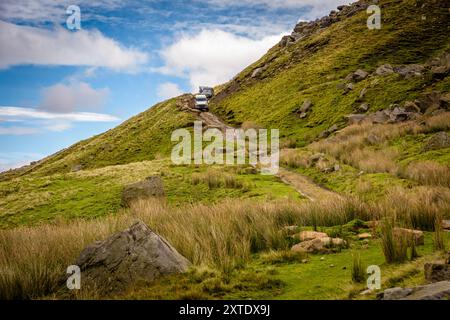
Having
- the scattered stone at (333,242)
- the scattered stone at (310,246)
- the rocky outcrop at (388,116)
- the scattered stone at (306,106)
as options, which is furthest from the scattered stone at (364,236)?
the scattered stone at (306,106)

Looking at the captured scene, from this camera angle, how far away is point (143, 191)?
23281mm

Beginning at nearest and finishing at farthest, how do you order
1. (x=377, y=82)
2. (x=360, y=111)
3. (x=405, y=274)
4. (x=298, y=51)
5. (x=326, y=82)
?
(x=405, y=274) → (x=360, y=111) → (x=377, y=82) → (x=326, y=82) → (x=298, y=51)

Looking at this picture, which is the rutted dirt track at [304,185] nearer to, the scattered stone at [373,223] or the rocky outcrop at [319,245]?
the scattered stone at [373,223]

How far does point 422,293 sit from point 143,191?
63.5ft

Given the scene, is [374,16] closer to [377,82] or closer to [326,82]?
[326,82]

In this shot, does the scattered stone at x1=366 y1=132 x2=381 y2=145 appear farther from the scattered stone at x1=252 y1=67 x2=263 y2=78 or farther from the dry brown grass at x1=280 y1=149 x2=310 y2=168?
the scattered stone at x1=252 y1=67 x2=263 y2=78

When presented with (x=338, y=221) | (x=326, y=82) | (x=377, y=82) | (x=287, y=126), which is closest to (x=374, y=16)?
(x=326, y=82)

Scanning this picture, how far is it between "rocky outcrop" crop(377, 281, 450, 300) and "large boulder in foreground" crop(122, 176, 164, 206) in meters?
18.2

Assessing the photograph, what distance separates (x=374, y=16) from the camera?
280 ft

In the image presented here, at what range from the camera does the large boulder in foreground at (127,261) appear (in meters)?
7.96

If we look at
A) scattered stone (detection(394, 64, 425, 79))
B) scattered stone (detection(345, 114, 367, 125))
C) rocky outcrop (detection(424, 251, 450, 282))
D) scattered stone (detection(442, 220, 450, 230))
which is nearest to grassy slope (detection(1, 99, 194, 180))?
scattered stone (detection(345, 114, 367, 125))

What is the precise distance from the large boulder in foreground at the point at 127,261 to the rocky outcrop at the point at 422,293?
3999mm

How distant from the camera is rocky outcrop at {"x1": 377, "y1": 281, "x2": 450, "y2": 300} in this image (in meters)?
5.02
